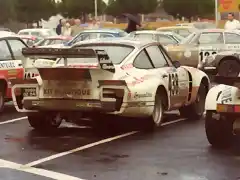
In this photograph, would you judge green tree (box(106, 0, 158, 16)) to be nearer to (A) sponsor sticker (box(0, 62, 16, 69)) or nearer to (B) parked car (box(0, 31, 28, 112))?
(B) parked car (box(0, 31, 28, 112))

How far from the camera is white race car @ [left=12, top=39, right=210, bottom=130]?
1010 cm

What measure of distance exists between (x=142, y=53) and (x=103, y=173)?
3.94m

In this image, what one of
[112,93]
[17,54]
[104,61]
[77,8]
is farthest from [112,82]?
[77,8]

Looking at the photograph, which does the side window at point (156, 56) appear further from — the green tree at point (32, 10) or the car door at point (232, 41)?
the green tree at point (32, 10)

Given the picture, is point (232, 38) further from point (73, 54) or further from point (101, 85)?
point (73, 54)

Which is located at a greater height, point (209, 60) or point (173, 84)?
point (173, 84)

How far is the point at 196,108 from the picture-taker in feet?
41.6

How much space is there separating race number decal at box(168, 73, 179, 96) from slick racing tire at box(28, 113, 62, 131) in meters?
1.93

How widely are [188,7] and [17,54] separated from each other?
53221 millimetres

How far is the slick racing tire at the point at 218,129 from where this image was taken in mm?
9203

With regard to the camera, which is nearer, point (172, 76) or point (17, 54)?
point (172, 76)

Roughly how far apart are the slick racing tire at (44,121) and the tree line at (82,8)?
48.6m

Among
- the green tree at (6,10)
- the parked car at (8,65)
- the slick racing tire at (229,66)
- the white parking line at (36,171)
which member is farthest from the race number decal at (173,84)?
the green tree at (6,10)

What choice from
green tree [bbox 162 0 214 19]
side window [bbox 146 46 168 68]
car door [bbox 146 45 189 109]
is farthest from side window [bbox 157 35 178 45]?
green tree [bbox 162 0 214 19]
